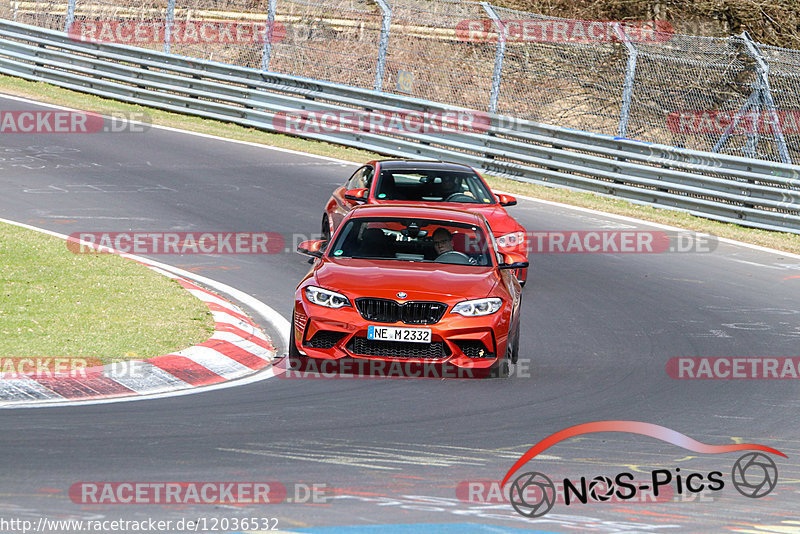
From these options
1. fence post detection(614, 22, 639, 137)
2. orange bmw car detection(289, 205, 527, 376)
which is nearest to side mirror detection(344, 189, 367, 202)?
orange bmw car detection(289, 205, 527, 376)

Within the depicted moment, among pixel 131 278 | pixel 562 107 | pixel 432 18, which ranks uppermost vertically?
pixel 432 18

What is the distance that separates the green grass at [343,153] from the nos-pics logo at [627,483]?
10738mm

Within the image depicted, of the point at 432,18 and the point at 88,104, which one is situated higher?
the point at 432,18

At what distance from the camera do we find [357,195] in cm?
1419

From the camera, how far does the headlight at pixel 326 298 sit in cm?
962

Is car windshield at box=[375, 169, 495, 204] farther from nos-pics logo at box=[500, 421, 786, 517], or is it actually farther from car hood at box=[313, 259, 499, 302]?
nos-pics logo at box=[500, 421, 786, 517]

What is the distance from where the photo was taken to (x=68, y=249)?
44.2 ft

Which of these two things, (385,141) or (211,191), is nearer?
(211,191)

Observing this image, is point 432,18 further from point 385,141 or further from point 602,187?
point 602,187

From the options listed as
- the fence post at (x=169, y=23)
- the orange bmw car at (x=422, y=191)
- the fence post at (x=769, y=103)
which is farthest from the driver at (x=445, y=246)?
the fence post at (x=169, y=23)

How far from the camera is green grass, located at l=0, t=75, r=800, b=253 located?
18562 mm

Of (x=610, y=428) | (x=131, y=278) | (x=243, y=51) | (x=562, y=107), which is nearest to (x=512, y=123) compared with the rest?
(x=562, y=107)

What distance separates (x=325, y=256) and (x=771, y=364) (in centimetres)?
424

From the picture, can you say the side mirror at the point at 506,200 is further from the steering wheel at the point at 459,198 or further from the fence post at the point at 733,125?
the fence post at the point at 733,125
